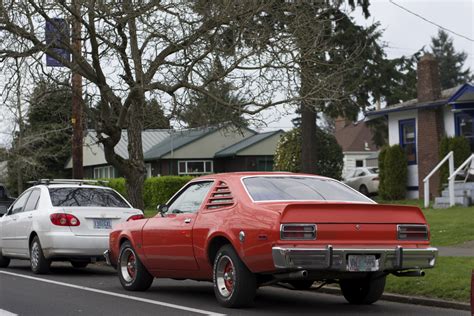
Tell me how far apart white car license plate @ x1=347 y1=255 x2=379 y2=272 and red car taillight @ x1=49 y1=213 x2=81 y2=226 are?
6.28 m

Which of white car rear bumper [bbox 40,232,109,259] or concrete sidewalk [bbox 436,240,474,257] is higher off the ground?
white car rear bumper [bbox 40,232,109,259]

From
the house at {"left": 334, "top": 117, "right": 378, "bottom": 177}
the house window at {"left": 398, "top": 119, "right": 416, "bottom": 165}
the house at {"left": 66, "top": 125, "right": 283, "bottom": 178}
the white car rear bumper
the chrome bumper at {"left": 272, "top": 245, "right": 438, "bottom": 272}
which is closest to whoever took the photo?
the chrome bumper at {"left": 272, "top": 245, "right": 438, "bottom": 272}

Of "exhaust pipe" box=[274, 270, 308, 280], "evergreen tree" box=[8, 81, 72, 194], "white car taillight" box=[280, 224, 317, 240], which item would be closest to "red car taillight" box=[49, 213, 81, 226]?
"exhaust pipe" box=[274, 270, 308, 280]

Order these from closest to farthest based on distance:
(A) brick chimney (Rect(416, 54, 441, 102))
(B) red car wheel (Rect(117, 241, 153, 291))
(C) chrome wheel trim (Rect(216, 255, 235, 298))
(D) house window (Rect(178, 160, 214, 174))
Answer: (C) chrome wheel trim (Rect(216, 255, 235, 298)) < (B) red car wheel (Rect(117, 241, 153, 291)) < (A) brick chimney (Rect(416, 54, 441, 102)) < (D) house window (Rect(178, 160, 214, 174))

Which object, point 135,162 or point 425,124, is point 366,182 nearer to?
point 425,124

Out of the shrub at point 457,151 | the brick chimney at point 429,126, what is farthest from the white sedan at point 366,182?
the shrub at point 457,151

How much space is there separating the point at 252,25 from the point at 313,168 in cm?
1176

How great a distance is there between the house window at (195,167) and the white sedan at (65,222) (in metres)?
36.3

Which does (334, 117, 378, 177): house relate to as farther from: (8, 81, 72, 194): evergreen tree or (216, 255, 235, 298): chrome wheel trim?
(216, 255, 235, 298): chrome wheel trim

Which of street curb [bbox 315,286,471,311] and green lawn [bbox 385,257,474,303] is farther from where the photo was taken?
green lawn [bbox 385,257,474,303]

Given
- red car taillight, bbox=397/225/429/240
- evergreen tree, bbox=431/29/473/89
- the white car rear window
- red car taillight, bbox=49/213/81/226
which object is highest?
evergreen tree, bbox=431/29/473/89

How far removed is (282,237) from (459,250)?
23.3ft

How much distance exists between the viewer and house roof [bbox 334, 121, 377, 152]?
70.2 metres

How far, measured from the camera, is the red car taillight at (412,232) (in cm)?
938
